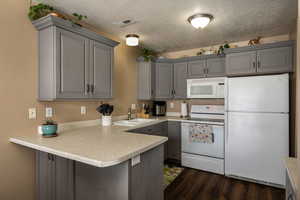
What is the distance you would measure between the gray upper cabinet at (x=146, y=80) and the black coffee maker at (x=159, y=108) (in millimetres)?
479

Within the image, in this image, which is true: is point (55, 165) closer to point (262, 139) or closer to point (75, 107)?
point (75, 107)

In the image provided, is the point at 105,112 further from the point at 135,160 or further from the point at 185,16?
the point at 185,16

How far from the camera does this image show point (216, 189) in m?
2.37

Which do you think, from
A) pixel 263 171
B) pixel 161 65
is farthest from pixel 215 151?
pixel 161 65

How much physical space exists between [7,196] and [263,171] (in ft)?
10.7

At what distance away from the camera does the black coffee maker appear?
12.7 ft

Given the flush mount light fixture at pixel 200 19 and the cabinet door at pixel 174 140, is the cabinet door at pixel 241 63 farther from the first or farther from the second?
the cabinet door at pixel 174 140

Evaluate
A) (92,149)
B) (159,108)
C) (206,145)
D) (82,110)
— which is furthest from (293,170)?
(159,108)

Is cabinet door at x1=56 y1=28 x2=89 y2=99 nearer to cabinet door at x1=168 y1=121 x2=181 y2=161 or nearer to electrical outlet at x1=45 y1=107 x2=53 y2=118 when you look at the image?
electrical outlet at x1=45 y1=107 x2=53 y2=118

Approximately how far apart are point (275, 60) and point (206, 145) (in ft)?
5.74

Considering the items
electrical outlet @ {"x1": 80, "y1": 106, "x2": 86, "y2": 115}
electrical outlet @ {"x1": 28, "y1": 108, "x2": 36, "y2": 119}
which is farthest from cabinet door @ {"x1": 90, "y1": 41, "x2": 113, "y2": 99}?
electrical outlet @ {"x1": 28, "y1": 108, "x2": 36, "y2": 119}

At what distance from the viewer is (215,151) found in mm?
2846

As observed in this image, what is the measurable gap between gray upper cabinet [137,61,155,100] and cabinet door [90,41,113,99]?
1.19m

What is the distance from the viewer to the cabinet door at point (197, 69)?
10.9 ft
